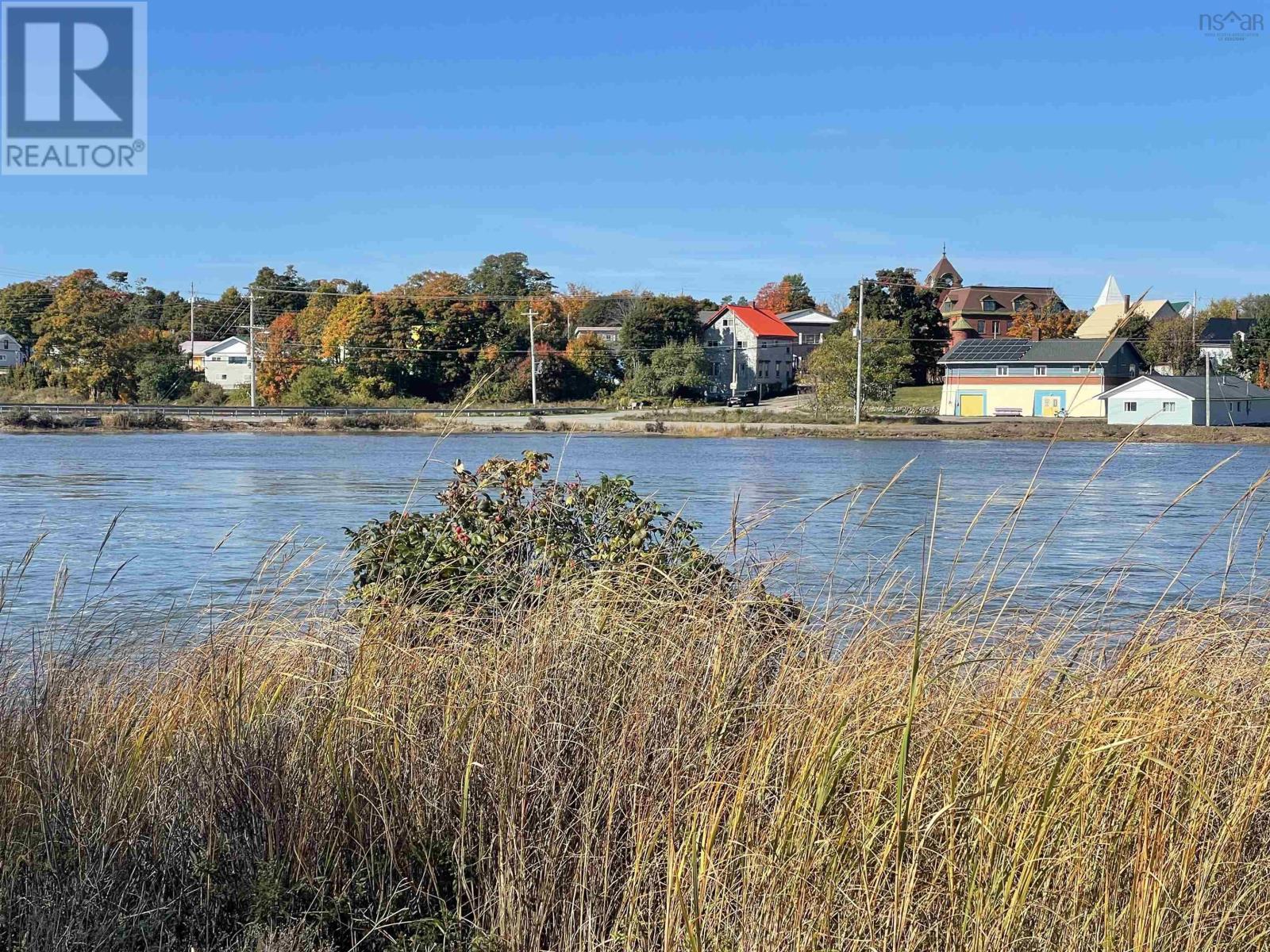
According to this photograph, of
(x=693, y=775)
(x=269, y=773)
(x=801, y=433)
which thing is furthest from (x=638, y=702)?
(x=801, y=433)

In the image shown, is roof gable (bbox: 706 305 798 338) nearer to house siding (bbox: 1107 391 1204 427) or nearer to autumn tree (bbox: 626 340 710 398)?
autumn tree (bbox: 626 340 710 398)

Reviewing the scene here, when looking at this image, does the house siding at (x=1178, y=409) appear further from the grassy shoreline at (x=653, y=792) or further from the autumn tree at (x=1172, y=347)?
the grassy shoreline at (x=653, y=792)

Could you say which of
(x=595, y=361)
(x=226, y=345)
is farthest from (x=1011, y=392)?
(x=226, y=345)

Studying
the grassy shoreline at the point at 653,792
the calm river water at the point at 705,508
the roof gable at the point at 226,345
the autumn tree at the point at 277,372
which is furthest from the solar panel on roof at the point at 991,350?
the grassy shoreline at the point at 653,792

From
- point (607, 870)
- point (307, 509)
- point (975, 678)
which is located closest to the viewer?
point (607, 870)

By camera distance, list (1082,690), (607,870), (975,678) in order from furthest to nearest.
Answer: (975,678) → (1082,690) → (607,870)

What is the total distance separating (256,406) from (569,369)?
24327 mm

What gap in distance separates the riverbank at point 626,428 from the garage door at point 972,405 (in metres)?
7.72

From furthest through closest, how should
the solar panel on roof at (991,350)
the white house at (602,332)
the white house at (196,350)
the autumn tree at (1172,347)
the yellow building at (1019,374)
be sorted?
the white house at (602,332)
the white house at (196,350)
the autumn tree at (1172,347)
the solar panel on roof at (991,350)
the yellow building at (1019,374)

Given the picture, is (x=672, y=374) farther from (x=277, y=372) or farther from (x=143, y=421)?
(x=143, y=421)

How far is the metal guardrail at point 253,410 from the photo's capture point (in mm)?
84000

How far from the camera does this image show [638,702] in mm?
4723

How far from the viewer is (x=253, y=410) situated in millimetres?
89625

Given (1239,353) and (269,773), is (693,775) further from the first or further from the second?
(1239,353)
